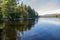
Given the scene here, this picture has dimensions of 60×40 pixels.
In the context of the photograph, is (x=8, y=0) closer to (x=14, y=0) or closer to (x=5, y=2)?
(x=5, y=2)

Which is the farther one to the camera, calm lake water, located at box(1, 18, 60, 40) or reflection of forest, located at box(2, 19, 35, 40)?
calm lake water, located at box(1, 18, 60, 40)

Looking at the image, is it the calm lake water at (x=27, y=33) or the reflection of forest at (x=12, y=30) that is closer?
the reflection of forest at (x=12, y=30)

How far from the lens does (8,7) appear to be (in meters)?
49.2

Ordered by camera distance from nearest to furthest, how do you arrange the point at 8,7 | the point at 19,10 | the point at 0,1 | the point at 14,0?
the point at 0,1, the point at 8,7, the point at 14,0, the point at 19,10

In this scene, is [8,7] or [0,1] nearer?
[0,1]

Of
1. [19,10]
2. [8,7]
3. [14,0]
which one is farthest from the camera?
[19,10]

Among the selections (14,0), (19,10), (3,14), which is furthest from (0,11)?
(19,10)

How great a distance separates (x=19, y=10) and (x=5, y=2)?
26.7 m

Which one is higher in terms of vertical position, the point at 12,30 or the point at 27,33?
the point at 12,30

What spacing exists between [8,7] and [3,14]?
2960mm

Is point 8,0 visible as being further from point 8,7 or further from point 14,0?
point 14,0

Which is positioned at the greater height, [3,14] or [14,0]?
[14,0]

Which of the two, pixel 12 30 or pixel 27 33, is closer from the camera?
pixel 27 33

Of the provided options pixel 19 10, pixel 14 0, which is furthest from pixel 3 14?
pixel 19 10
